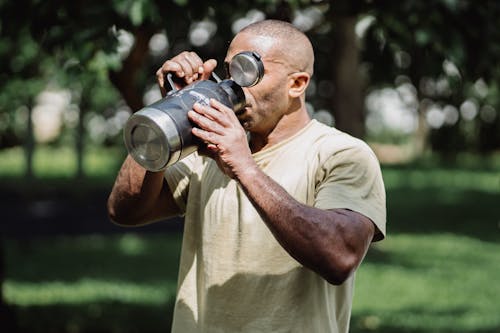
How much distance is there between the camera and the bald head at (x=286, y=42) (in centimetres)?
244

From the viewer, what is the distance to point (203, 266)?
249 centimetres

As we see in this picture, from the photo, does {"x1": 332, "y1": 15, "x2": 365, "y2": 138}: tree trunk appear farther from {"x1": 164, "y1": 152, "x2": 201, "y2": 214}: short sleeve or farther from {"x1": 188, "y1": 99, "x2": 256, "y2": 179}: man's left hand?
{"x1": 188, "y1": 99, "x2": 256, "y2": 179}: man's left hand

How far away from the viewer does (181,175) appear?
268 cm

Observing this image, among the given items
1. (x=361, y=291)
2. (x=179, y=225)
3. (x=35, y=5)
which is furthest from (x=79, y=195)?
(x=35, y=5)

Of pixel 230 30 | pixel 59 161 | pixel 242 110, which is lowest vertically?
pixel 59 161

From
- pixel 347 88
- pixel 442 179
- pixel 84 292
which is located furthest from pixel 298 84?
pixel 442 179

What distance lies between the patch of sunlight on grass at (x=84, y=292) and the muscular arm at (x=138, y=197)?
16.5ft

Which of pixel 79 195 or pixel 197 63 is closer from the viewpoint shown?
pixel 197 63

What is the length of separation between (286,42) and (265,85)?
0.14 metres

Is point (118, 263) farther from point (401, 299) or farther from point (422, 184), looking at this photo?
point (422, 184)

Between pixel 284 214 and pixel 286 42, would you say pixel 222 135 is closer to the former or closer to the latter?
pixel 284 214

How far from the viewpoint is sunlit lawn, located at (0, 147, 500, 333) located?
6.92m

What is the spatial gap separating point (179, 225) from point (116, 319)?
19.7 feet

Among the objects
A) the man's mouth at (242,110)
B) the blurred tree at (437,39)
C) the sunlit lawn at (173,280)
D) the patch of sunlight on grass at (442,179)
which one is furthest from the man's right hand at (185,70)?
the patch of sunlight on grass at (442,179)
